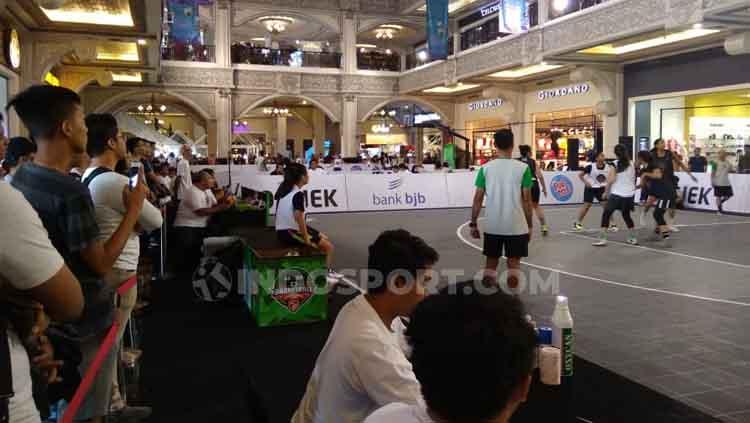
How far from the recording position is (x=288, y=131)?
37.4 m

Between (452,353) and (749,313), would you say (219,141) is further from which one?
(452,353)

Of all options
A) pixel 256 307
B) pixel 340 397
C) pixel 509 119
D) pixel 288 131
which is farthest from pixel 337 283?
pixel 288 131

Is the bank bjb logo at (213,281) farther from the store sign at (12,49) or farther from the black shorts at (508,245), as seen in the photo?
the store sign at (12,49)

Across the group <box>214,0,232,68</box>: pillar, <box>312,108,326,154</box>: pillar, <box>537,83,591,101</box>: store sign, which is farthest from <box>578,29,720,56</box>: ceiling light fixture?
<box>312,108,326,154</box>: pillar

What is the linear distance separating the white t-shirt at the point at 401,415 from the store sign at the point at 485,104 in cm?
2409

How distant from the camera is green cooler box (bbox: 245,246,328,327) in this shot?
18.0 feet

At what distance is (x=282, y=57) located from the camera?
1005 inches

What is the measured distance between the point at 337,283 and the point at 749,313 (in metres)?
4.12

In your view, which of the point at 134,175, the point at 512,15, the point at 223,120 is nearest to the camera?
the point at 134,175

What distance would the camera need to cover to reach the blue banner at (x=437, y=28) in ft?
66.4

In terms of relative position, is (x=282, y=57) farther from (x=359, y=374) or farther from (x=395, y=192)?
(x=359, y=374)

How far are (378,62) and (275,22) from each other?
15.7 feet

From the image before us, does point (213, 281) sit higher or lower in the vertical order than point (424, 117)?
lower
